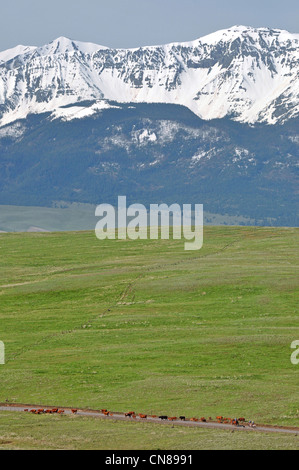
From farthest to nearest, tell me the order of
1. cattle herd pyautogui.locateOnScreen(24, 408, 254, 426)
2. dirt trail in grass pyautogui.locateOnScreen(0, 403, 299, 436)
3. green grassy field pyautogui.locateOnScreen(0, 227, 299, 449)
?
green grassy field pyautogui.locateOnScreen(0, 227, 299, 449) < cattle herd pyautogui.locateOnScreen(24, 408, 254, 426) < dirt trail in grass pyautogui.locateOnScreen(0, 403, 299, 436)

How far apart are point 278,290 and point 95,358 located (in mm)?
57148

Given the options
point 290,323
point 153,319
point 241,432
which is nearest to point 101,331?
point 153,319

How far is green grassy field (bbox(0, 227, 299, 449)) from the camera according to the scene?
286ft

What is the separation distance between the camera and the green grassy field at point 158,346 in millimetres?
87062

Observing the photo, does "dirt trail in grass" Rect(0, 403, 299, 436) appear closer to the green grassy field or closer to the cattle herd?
the cattle herd

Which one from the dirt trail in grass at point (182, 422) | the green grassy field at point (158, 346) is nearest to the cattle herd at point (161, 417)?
the dirt trail in grass at point (182, 422)

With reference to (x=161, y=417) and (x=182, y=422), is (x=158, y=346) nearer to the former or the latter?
(x=161, y=417)

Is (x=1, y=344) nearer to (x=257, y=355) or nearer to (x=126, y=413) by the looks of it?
(x=257, y=355)

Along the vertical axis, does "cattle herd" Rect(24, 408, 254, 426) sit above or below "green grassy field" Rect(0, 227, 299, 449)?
below

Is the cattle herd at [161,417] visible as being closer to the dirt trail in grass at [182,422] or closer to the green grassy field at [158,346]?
the dirt trail in grass at [182,422]

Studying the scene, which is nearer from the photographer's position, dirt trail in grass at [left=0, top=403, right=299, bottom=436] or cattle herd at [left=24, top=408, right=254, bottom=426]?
dirt trail in grass at [left=0, top=403, right=299, bottom=436]

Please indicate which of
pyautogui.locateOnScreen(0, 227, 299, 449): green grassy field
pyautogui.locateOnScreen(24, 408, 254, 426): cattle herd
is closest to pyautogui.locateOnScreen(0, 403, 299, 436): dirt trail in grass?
pyautogui.locateOnScreen(24, 408, 254, 426): cattle herd

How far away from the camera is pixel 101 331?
132m

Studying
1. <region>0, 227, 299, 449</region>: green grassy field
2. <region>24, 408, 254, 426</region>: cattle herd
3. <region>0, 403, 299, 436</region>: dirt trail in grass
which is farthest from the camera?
<region>0, 227, 299, 449</region>: green grassy field
